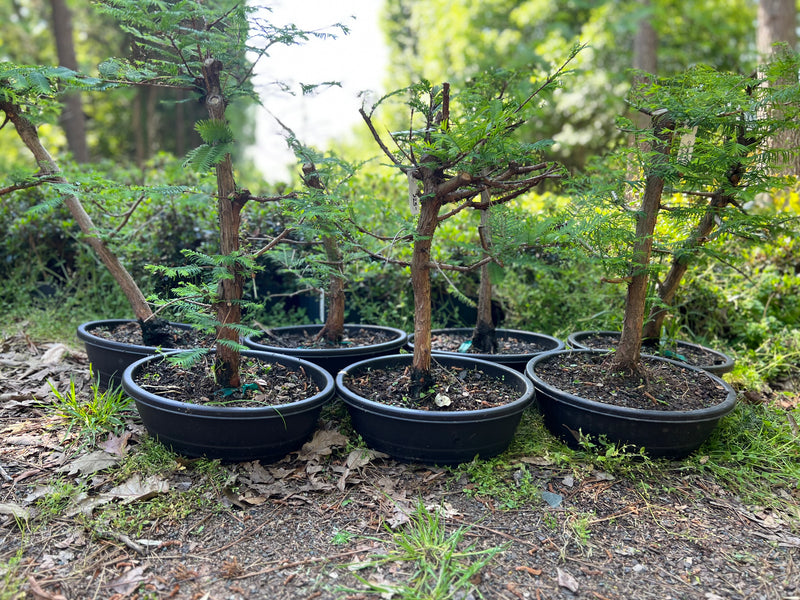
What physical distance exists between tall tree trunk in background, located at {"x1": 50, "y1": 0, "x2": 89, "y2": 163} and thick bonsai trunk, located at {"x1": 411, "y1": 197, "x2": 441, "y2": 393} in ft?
18.2

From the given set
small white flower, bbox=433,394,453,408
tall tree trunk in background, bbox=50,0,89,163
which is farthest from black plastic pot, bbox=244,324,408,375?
tall tree trunk in background, bbox=50,0,89,163

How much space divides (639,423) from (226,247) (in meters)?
1.78

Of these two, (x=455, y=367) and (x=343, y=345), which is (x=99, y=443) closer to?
(x=343, y=345)

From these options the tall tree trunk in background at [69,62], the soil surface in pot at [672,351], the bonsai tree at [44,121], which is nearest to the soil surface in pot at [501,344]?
the soil surface in pot at [672,351]

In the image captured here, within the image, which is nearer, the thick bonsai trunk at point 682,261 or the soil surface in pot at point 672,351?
the thick bonsai trunk at point 682,261

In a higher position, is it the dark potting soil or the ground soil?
the dark potting soil

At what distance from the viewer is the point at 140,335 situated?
9.07ft

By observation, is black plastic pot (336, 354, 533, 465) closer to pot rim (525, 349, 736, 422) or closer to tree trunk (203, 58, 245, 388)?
pot rim (525, 349, 736, 422)

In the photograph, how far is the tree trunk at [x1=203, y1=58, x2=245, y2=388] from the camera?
1.90 m

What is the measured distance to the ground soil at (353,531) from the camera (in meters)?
1.39

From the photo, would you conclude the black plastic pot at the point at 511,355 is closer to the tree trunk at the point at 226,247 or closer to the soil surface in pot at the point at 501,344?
the soil surface in pot at the point at 501,344

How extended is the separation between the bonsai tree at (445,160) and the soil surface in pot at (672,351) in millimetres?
1220

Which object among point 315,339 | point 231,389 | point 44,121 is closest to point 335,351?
point 315,339

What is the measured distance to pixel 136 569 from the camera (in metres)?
1.41
